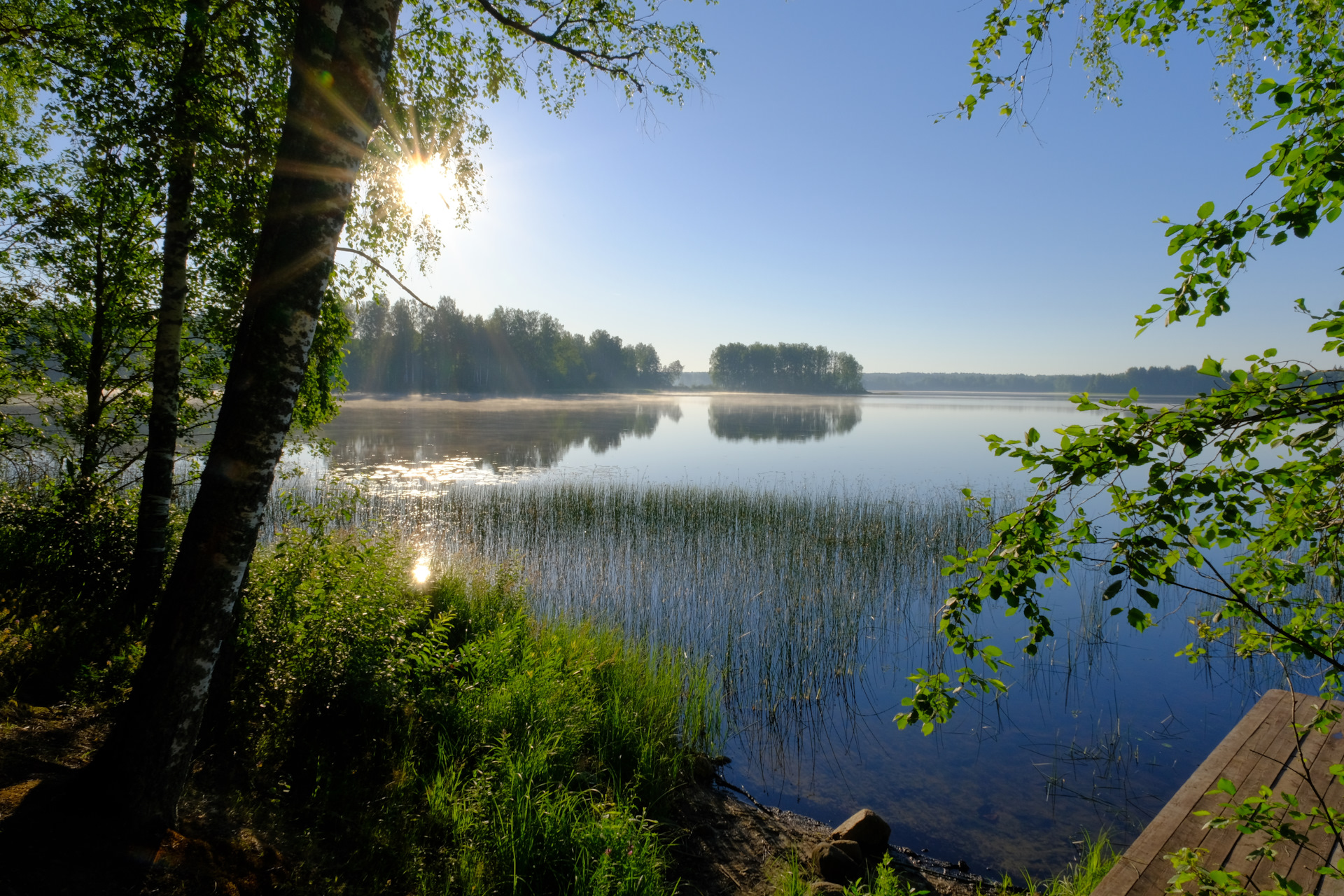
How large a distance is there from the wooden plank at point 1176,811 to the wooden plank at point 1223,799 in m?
0.01

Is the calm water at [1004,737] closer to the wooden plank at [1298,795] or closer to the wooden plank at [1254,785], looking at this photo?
the wooden plank at [1254,785]

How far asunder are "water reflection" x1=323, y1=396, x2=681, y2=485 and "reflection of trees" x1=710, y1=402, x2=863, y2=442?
18.6ft

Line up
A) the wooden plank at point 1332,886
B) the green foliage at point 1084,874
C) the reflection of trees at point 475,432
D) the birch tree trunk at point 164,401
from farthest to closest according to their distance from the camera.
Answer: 1. the reflection of trees at point 475,432
2. the birch tree trunk at point 164,401
3. the green foliage at point 1084,874
4. the wooden plank at point 1332,886

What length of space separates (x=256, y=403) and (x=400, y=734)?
2.89 metres

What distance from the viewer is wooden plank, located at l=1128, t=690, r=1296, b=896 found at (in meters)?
3.35

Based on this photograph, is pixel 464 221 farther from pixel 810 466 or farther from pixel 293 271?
pixel 810 466

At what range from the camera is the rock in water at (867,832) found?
473 centimetres

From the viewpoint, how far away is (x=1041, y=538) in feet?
6.10

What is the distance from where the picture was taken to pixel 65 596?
5.42 meters

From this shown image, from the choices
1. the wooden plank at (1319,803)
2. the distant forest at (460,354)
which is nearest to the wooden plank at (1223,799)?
the wooden plank at (1319,803)

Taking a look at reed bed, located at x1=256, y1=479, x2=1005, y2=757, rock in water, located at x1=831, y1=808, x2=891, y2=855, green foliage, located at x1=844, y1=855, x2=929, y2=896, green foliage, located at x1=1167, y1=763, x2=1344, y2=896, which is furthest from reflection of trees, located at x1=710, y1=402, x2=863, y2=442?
green foliage, located at x1=1167, y1=763, x2=1344, y2=896

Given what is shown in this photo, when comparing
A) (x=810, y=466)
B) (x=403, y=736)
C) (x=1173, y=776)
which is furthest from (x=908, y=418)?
(x=403, y=736)

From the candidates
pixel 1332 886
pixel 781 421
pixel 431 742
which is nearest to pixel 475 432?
pixel 781 421

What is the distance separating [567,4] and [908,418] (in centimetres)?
5686
